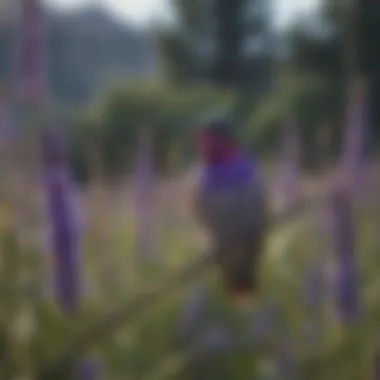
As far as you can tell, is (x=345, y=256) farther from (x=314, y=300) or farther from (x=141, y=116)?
(x=141, y=116)

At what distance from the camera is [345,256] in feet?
1.79

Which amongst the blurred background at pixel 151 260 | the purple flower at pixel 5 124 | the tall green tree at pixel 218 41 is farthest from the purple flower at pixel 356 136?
the tall green tree at pixel 218 41

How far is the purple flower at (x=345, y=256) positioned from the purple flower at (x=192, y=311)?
8 centimetres

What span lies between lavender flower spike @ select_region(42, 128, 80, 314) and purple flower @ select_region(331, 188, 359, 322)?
0.47 feet

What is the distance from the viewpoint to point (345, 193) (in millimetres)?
525

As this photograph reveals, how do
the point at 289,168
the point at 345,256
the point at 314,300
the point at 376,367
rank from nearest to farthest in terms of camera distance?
the point at 376,367 < the point at 345,256 < the point at 314,300 < the point at 289,168

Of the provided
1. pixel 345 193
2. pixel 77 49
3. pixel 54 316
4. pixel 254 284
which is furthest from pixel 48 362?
pixel 77 49

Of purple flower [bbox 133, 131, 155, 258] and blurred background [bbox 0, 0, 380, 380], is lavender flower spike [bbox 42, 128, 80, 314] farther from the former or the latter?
purple flower [bbox 133, 131, 155, 258]

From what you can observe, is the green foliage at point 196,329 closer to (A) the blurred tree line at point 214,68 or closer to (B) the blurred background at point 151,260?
(B) the blurred background at point 151,260

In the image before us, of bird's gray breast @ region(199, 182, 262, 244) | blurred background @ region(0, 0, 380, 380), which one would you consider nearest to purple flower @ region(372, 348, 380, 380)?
blurred background @ region(0, 0, 380, 380)

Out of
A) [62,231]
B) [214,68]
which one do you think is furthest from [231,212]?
[214,68]

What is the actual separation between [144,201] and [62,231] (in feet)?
0.86

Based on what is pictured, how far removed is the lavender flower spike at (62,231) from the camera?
1.34 ft

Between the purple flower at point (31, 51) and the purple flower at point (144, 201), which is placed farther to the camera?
the purple flower at point (144, 201)
